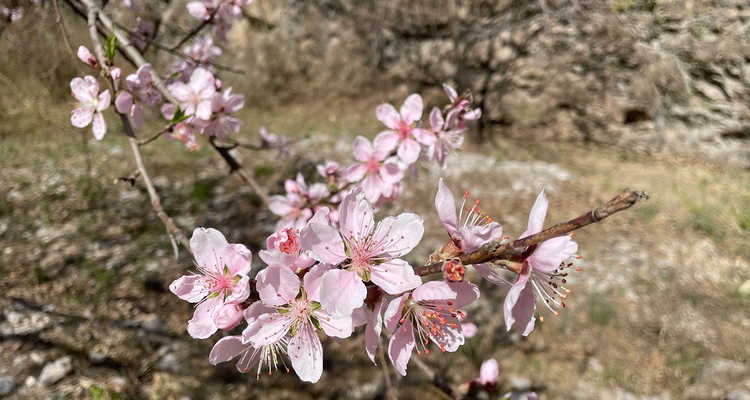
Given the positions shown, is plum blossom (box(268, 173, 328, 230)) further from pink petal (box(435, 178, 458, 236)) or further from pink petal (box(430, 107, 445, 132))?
pink petal (box(435, 178, 458, 236))

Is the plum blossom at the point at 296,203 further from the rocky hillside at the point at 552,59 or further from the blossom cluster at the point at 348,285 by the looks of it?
the rocky hillside at the point at 552,59

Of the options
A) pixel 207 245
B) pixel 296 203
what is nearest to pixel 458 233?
pixel 207 245

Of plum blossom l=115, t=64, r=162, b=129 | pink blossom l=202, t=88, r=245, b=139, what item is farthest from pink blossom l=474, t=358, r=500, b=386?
plum blossom l=115, t=64, r=162, b=129

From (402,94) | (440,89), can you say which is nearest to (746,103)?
(440,89)

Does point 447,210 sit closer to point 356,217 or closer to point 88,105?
point 356,217

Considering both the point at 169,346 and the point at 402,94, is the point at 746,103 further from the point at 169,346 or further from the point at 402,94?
the point at 169,346

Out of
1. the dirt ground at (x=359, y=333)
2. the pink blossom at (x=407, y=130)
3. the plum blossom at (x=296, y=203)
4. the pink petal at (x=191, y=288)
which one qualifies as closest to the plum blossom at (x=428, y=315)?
the pink petal at (x=191, y=288)

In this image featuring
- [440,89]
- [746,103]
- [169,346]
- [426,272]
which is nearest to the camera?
[426,272]
